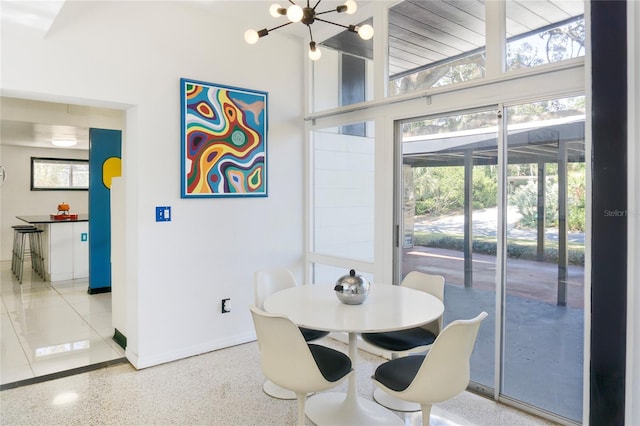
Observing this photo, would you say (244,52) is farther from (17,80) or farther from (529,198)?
(529,198)

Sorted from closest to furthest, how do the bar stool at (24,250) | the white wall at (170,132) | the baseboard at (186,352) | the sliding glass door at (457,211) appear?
the sliding glass door at (457,211)
the white wall at (170,132)
the baseboard at (186,352)
the bar stool at (24,250)

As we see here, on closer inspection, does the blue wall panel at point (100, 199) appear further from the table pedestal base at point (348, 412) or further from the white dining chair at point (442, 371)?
the white dining chair at point (442, 371)

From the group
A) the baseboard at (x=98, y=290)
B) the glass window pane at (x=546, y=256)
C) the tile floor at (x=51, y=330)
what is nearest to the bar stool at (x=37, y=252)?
the tile floor at (x=51, y=330)

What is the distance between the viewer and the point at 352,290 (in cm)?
240

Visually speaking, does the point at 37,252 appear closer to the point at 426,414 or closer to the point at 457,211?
the point at 457,211

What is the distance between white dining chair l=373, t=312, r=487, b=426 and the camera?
1.86 m

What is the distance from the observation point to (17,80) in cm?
280

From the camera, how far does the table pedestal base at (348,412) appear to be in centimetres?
252

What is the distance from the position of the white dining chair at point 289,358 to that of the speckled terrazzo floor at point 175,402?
66 cm

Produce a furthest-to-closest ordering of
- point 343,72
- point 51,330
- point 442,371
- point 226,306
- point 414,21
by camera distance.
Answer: point 51,330, point 343,72, point 226,306, point 414,21, point 442,371

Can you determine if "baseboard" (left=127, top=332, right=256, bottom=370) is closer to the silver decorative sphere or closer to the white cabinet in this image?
the silver decorative sphere

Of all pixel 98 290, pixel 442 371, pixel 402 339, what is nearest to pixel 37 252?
pixel 98 290

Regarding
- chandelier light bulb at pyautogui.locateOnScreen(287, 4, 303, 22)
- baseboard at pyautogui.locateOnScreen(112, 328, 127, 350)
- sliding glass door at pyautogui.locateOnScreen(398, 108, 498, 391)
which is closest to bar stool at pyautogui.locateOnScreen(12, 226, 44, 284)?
baseboard at pyautogui.locateOnScreen(112, 328, 127, 350)

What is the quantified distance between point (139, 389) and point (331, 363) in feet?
5.22
